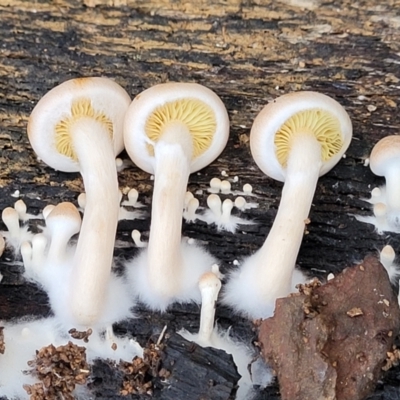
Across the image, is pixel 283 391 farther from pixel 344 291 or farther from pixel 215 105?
pixel 215 105

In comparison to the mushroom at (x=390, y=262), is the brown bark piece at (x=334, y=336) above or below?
below

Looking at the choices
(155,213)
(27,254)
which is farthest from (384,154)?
(27,254)

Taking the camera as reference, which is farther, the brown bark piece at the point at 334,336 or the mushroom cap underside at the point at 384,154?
the mushroom cap underside at the point at 384,154

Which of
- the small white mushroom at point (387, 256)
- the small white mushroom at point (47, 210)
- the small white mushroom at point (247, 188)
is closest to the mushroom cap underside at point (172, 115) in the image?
the small white mushroom at point (247, 188)

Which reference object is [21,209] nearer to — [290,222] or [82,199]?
[82,199]

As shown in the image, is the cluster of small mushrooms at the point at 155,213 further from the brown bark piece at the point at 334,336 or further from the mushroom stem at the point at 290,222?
the brown bark piece at the point at 334,336

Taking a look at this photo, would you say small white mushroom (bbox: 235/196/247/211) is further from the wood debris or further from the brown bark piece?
the wood debris
